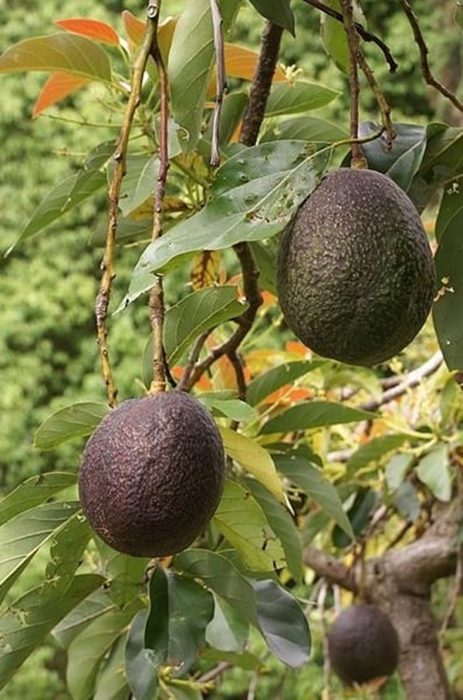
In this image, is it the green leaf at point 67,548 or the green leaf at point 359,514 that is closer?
the green leaf at point 67,548

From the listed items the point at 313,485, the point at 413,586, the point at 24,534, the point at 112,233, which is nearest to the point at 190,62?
the point at 112,233

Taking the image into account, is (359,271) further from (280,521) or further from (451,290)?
(280,521)

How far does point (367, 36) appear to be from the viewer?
605 millimetres

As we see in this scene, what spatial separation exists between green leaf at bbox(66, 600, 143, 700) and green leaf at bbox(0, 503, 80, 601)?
0.16 metres

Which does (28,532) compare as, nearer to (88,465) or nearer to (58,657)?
(88,465)

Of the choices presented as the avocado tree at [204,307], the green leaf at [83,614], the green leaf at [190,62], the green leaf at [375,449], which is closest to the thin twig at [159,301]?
the avocado tree at [204,307]

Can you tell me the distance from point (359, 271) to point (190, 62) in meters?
0.19

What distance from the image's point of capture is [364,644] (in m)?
1.28

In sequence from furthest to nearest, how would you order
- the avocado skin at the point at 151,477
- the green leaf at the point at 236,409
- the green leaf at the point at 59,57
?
the green leaf at the point at 59,57, the green leaf at the point at 236,409, the avocado skin at the point at 151,477

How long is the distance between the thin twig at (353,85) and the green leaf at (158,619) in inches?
10.5

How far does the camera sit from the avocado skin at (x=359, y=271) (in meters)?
0.50

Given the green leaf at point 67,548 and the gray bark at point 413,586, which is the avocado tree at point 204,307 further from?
the gray bark at point 413,586

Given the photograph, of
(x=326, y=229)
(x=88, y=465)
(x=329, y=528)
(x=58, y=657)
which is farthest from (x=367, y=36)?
(x=58, y=657)

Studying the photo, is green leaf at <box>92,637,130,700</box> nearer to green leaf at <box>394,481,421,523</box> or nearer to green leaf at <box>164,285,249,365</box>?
green leaf at <box>164,285,249,365</box>
